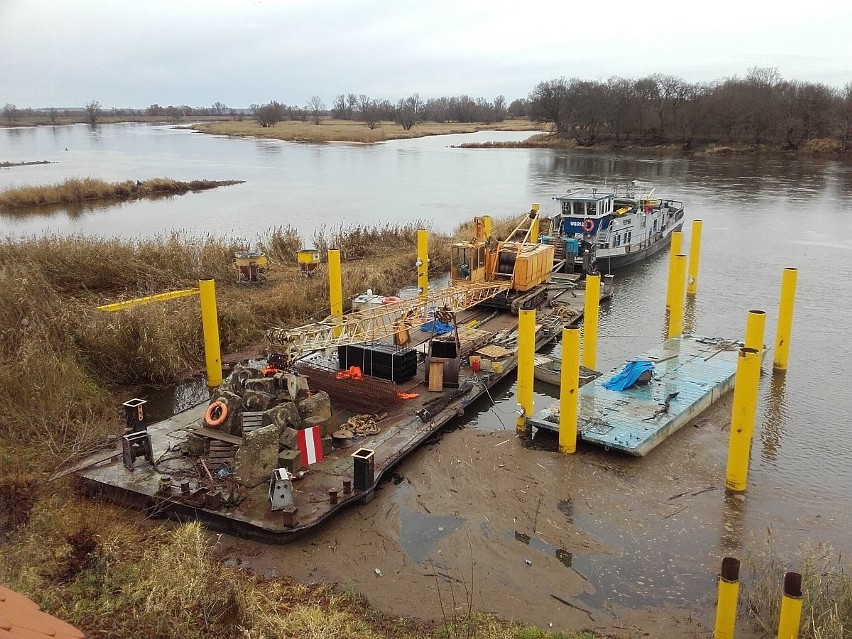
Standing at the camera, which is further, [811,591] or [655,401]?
[655,401]

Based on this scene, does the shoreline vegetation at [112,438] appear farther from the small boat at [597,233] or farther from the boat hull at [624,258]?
the boat hull at [624,258]

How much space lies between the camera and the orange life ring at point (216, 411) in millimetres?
11984

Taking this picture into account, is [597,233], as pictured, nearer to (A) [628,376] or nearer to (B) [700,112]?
(A) [628,376]

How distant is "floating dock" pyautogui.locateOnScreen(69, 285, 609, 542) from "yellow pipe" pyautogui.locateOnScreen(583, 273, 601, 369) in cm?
247

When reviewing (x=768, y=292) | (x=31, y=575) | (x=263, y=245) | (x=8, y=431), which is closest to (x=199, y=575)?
(x=31, y=575)

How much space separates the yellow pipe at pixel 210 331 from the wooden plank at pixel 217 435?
155 inches

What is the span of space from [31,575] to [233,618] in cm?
235

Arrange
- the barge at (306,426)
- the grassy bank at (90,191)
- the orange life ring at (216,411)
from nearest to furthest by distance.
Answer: the barge at (306,426), the orange life ring at (216,411), the grassy bank at (90,191)

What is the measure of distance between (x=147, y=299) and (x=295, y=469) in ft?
31.6

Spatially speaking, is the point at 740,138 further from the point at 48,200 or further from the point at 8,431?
the point at 8,431

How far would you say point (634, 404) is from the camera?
48.3 ft

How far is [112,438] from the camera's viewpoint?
12586mm

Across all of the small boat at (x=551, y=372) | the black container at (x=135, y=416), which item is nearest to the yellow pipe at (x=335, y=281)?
the small boat at (x=551, y=372)

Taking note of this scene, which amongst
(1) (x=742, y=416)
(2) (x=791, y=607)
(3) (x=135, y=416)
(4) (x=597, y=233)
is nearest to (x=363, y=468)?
(3) (x=135, y=416)
